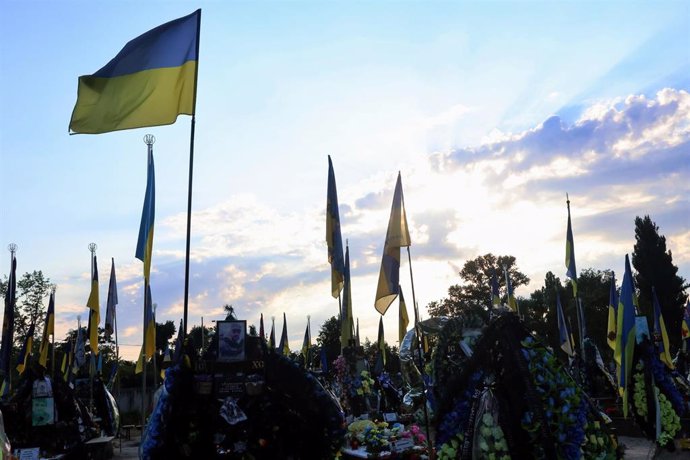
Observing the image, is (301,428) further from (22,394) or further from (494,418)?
(22,394)

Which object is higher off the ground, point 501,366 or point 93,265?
point 93,265

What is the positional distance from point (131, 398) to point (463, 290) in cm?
3796

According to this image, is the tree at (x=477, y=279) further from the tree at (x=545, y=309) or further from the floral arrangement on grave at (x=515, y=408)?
the floral arrangement on grave at (x=515, y=408)

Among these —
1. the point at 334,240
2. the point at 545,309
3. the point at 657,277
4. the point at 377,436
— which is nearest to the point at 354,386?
the point at 377,436

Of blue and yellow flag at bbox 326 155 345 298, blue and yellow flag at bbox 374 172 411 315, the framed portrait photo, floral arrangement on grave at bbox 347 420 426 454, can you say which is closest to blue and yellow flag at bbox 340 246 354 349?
floral arrangement on grave at bbox 347 420 426 454

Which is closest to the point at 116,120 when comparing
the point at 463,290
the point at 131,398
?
the point at 131,398

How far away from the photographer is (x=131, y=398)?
4062 centimetres

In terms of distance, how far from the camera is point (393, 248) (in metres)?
11.2

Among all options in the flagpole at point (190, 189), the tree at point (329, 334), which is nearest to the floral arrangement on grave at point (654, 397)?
the flagpole at point (190, 189)

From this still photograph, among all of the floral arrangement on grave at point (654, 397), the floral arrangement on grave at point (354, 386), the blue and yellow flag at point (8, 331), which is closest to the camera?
the floral arrangement on grave at point (654, 397)

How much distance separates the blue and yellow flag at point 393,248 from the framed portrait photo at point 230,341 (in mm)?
3866

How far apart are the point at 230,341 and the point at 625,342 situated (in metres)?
9.11

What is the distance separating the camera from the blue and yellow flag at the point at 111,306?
21.2 meters

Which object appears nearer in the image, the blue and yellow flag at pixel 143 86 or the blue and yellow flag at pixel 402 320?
the blue and yellow flag at pixel 143 86
